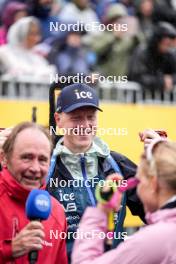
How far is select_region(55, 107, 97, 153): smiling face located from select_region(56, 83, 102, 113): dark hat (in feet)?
0.08

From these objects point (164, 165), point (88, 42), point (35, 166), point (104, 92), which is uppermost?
point (88, 42)

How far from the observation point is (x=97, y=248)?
11.3 feet

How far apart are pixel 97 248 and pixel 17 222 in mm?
703

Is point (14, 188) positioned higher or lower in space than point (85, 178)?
lower

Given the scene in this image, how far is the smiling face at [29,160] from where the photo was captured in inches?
161

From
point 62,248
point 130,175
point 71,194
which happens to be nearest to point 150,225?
point 62,248

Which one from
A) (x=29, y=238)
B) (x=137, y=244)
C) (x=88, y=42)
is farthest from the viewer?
(x=88, y=42)

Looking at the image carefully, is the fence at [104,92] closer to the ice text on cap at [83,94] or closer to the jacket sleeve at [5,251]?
the ice text on cap at [83,94]

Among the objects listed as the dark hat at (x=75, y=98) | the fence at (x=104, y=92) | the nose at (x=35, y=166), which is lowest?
the nose at (x=35, y=166)

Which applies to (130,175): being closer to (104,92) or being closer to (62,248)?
(62,248)

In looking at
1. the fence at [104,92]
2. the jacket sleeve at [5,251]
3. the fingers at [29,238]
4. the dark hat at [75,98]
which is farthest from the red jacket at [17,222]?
the fence at [104,92]

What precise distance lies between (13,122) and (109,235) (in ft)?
9.89

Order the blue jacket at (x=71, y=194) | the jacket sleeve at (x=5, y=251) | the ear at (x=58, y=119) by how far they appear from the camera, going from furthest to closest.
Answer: the ear at (x=58, y=119)
the blue jacket at (x=71, y=194)
the jacket sleeve at (x=5, y=251)

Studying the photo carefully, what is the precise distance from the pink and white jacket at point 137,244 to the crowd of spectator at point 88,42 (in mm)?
4049
